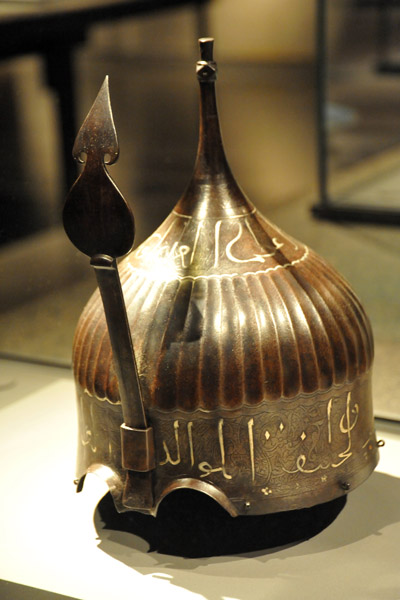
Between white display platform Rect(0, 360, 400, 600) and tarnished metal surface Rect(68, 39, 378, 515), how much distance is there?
0.41 feet

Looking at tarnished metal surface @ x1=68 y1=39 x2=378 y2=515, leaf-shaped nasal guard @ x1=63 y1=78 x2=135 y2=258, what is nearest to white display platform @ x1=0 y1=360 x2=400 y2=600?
tarnished metal surface @ x1=68 y1=39 x2=378 y2=515

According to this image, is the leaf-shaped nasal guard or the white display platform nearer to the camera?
the leaf-shaped nasal guard

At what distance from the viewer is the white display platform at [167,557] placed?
4.75 ft

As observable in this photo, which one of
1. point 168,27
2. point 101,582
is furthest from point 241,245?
point 168,27

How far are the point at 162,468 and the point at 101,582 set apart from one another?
0.22m

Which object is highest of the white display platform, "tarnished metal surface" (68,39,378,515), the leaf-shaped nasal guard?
the leaf-shaped nasal guard

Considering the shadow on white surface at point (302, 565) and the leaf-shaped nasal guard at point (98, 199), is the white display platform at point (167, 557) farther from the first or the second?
the leaf-shaped nasal guard at point (98, 199)

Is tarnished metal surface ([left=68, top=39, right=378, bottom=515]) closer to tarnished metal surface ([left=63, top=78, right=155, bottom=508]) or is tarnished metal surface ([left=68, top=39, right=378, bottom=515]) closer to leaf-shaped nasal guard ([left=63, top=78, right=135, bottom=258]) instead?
tarnished metal surface ([left=63, top=78, right=155, bottom=508])

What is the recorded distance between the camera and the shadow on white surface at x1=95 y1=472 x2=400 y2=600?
4.73 ft

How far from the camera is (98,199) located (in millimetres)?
1267

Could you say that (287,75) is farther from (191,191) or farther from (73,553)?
(73,553)

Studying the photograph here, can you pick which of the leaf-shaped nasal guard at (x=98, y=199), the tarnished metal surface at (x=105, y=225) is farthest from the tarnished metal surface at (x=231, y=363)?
the leaf-shaped nasal guard at (x=98, y=199)

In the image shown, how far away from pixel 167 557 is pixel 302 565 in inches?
8.8

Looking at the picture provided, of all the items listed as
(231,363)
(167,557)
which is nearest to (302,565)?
(167,557)
